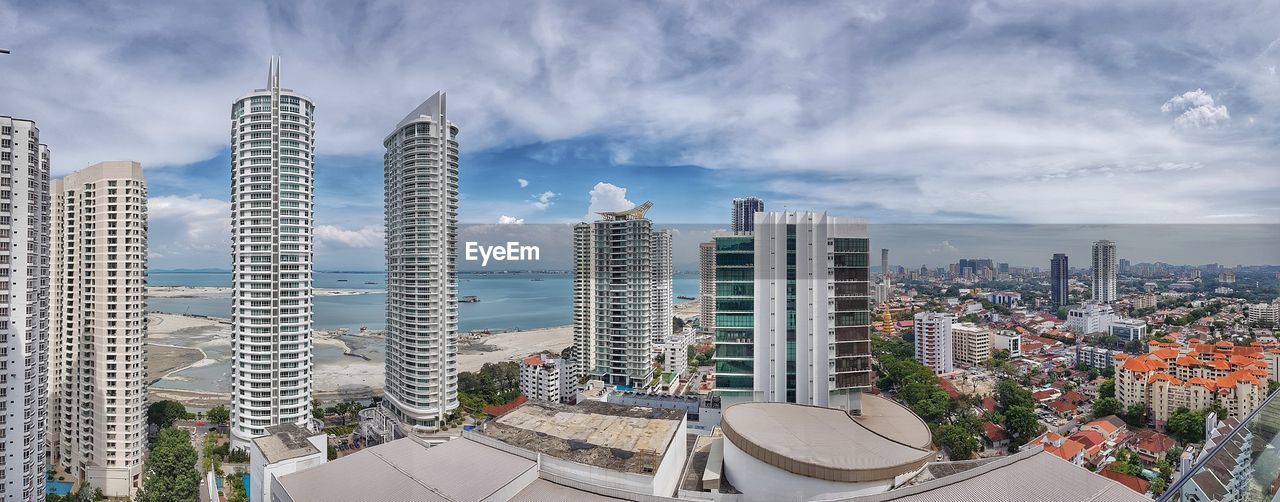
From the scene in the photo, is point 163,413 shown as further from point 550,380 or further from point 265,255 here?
point 550,380

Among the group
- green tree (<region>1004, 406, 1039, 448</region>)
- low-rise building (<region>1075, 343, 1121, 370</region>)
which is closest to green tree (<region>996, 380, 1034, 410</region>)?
green tree (<region>1004, 406, 1039, 448</region>)

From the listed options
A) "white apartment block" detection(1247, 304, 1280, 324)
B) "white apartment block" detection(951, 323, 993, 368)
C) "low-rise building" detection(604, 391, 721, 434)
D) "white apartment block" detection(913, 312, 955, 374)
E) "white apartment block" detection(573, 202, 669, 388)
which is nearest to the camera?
"low-rise building" detection(604, 391, 721, 434)

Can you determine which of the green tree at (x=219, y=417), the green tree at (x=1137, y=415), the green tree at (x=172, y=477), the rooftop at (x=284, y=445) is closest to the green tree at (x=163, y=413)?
the green tree at (x=219, y=417)

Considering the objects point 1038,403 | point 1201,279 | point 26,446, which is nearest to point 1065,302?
point 1201,279

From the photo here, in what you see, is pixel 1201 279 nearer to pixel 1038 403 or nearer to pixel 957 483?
pixel 1038 403

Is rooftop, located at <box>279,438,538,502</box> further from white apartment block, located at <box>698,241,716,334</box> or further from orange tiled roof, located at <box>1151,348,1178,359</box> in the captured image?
white apartment block, located at <box>698,241,716,334</box>
